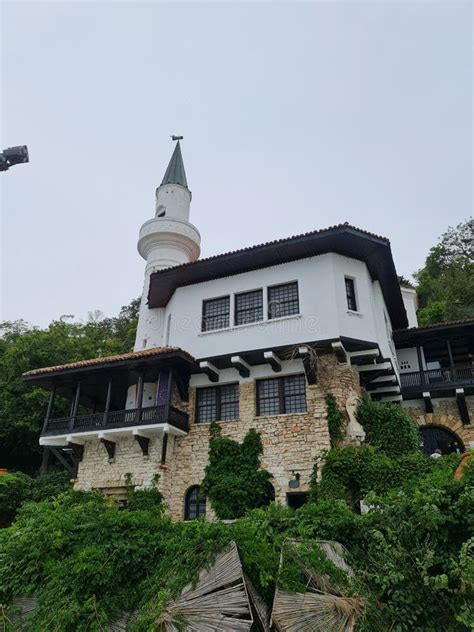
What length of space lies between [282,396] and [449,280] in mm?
22137

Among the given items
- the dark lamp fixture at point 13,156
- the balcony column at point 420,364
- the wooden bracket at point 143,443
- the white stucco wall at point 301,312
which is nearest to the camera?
the dark lamp fixture at point 13,156

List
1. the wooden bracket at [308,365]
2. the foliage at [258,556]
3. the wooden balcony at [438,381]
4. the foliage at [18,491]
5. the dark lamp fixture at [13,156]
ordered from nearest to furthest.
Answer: the foliage at [258,556] < the dark lamp fixture at [13,156] < the wooden bracket at [308,365] < the foliage at [18,491] < the wooden balcony at [438,381]

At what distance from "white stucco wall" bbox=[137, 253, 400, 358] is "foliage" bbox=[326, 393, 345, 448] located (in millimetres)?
1981

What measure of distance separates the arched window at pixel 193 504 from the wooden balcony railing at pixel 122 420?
184cm

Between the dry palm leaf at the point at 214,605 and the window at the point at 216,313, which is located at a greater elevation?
the window at the point at 216,313

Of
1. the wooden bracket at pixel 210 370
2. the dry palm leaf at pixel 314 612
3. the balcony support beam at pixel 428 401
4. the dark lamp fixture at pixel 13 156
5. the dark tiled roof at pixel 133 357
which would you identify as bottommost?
the dry palm leaf at pixel 314 612

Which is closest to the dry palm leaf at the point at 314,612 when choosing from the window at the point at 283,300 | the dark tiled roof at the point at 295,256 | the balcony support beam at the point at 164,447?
the balcony support beam at the point at 164,447

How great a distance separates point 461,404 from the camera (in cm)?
1734

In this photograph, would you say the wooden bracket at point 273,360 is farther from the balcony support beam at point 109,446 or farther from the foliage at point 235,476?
the balcony support beam at point 109,446

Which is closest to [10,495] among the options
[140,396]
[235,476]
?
[140,396]

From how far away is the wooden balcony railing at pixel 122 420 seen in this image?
14.4m

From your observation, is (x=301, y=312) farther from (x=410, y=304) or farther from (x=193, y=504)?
(x=410, y=304)

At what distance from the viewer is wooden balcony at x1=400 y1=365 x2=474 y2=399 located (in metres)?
17.3

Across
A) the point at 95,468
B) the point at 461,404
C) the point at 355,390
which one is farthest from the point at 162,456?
the point at 461,404
